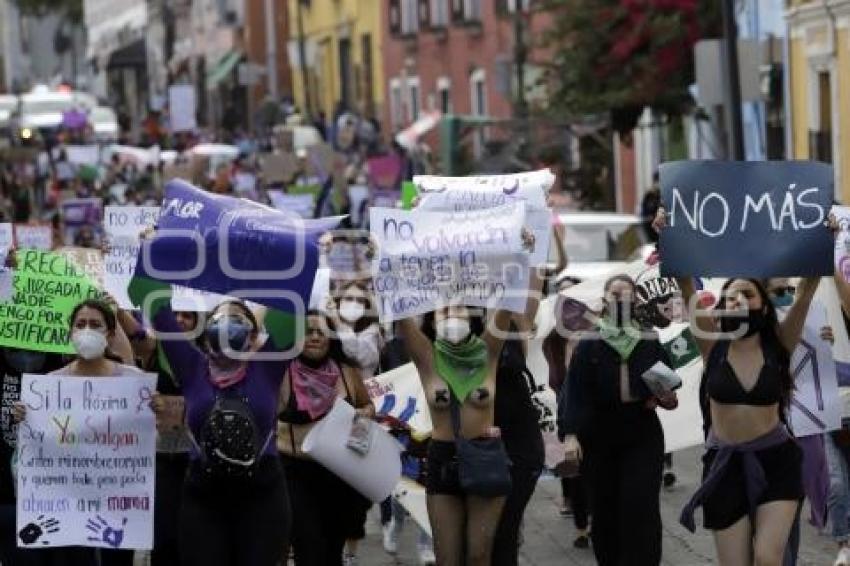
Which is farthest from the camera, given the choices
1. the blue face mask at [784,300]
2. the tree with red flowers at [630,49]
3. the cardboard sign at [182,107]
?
the cardboard sign at [182,107]

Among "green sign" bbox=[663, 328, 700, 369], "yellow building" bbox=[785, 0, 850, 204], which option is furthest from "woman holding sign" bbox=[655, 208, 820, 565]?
"yellow building" bbox=[785, 0, 850, 204]

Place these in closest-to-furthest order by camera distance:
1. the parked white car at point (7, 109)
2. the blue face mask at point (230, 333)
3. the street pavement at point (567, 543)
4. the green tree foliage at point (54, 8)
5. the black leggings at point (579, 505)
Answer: the blue face mask at point (230, 333) → the street pavement at point (567, 543) → the black leggings at point (579, 505) → the parked white car at point (7, 109) → the green tree foliage at point (54, 8)

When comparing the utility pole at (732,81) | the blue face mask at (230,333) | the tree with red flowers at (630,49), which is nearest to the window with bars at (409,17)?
the tree with red flowers at (630,49)

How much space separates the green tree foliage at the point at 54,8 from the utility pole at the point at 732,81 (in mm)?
83160

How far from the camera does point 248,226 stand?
10.3 m

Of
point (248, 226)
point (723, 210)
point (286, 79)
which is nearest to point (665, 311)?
point (723, 210)

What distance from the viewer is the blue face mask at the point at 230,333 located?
9.77 metres

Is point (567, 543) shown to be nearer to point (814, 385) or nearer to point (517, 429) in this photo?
point (814, 385)

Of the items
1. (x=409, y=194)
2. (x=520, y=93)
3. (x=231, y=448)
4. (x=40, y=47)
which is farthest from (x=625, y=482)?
(x=40, y=47)

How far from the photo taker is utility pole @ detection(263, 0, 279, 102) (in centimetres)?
6969

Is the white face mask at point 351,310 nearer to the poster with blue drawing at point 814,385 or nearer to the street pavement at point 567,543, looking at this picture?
the street pavement at point 567,543

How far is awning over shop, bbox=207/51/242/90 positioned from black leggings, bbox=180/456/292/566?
6429 centimetres

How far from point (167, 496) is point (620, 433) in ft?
6.49

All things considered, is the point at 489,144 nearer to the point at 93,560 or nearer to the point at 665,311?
the point at 665,311
